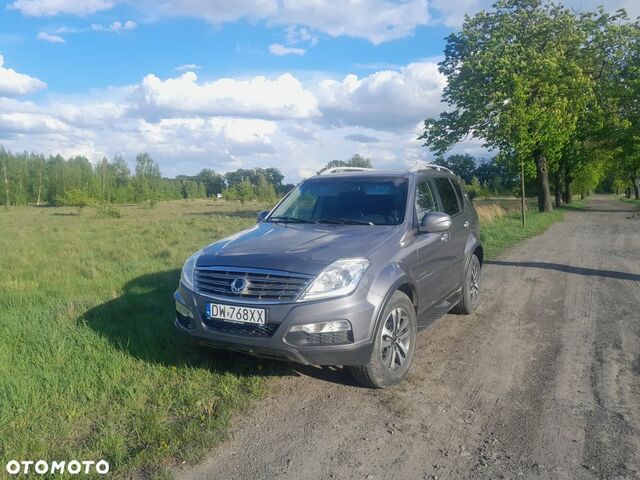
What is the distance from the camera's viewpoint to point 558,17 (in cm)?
2628

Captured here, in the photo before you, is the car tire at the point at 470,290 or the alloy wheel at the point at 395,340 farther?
the car tire at the point at 470,290

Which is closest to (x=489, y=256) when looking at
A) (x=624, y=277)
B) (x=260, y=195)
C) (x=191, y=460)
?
(x=624, y=277)

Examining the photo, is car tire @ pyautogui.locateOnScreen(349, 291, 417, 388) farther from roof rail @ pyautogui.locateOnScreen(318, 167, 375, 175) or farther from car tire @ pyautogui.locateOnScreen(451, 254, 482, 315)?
roof rail @ pyautogui.locateOnScreen(318, 167, 375, 175)

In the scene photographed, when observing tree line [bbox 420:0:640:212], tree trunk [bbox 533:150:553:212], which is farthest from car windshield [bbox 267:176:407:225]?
tree trunk [bbox 533:150:553:212]

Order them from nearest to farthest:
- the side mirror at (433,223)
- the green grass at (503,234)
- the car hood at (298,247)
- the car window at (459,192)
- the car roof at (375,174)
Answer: the car hood at (298,247) < the side mirror at (433,223) < the car roof at (375,174) < the car window at (459,192) < the green grass at (503,234)

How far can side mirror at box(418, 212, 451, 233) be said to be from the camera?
15.5ft

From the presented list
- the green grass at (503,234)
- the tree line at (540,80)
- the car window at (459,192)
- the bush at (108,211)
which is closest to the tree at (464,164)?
the tree line at (540,80)

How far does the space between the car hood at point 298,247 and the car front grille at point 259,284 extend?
0.05m

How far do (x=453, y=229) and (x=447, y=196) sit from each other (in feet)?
1.80

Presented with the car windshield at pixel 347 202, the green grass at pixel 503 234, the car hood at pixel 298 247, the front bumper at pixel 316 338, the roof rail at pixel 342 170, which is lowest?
the green grass at pixel 503 234

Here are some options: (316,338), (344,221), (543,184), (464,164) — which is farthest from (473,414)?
(464,164)

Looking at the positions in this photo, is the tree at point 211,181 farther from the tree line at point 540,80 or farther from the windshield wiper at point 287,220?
the windshield wiper at point 287,220

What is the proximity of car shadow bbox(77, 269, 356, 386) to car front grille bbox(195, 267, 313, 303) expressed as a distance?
1.87 feet

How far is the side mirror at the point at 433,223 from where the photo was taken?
4723mm
